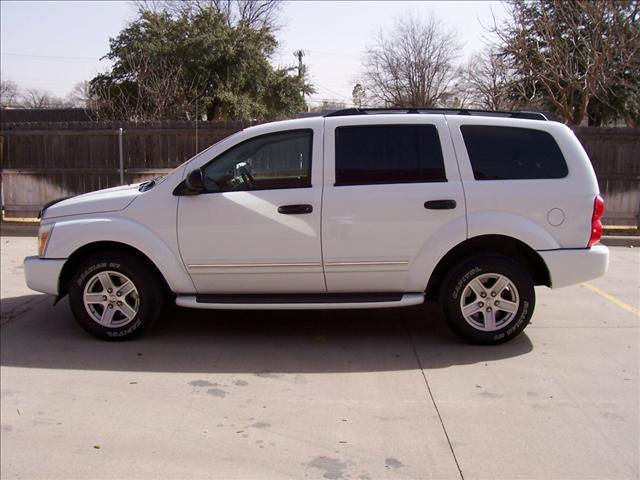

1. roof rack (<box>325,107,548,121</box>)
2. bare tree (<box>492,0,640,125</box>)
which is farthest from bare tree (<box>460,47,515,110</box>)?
roof rack (<box>325,107,548,121</box>)

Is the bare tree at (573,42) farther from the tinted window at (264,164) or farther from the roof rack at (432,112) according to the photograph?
the tinted window at (264,164)

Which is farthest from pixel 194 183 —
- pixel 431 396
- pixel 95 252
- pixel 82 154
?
pixel 82 154

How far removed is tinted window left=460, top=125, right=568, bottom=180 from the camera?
206 inches

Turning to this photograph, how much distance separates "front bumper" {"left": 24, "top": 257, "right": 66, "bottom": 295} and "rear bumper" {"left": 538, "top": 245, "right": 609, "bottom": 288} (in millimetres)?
4223

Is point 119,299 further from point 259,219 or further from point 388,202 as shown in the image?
point 388,202

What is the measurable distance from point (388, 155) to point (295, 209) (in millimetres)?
933

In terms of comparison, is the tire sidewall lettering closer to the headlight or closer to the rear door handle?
the rear door handle

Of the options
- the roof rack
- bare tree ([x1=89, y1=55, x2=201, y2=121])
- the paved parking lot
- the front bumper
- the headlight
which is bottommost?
the paved parking lot

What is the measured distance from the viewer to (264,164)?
5.38 m

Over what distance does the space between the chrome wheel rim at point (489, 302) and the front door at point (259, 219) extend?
1269mm

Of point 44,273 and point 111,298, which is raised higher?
point 44,273

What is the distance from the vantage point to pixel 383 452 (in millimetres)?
3666

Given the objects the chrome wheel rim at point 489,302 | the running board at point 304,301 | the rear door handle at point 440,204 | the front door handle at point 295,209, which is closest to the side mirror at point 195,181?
the front door handle at point 295,209

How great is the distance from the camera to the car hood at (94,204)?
5.39 m
